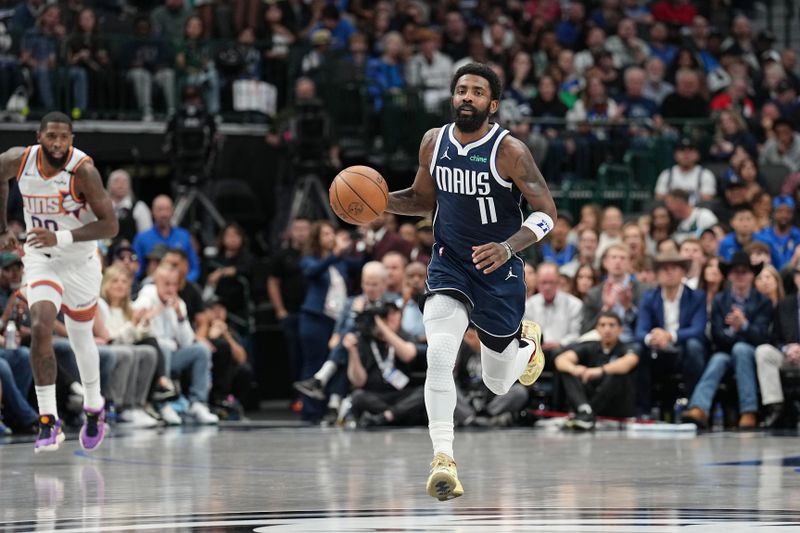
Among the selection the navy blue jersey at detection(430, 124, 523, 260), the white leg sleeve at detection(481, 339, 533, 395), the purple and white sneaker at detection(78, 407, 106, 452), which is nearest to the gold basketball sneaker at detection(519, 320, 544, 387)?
the white leg sleeve at detection(481, 339, 533, 395)

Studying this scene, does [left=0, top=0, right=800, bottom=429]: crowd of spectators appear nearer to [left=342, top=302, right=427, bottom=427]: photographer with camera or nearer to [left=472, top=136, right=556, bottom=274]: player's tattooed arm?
[left=342, top=302, right=427, bottom=427]: photographer with camera

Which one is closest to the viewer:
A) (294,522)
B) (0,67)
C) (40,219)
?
(294,522)

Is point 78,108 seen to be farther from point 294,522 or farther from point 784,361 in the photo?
point 294,522

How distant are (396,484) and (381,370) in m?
5.64

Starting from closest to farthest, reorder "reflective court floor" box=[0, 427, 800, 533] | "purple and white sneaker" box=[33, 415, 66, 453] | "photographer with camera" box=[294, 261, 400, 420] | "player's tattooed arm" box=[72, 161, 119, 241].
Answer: "reflective court floor" box=[0, 427, 800, 533] → "purple and white sneaker" box=[33, 415, 66, 453] → "player's tattooed arm" box=[72, 161, 119, 241] → "photographer with camera" box=[294, 261, 400, 420]

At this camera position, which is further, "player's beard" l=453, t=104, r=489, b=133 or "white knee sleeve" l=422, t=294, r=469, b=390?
"player's beard" l=453, t=104, r=489, b=133

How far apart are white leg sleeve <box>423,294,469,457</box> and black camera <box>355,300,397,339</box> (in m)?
6.46

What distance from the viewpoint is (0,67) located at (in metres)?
18.4

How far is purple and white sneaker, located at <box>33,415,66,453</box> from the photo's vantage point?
11.1m

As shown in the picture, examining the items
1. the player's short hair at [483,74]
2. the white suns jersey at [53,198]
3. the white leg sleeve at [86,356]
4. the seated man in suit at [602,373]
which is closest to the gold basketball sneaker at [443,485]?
the player's short hair at [483,74]

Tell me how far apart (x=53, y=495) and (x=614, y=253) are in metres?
8.08

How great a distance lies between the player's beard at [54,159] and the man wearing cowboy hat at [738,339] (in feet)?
22.1

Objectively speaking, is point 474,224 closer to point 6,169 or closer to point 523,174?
point 523,174

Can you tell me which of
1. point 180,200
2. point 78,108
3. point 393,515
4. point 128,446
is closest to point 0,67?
point 78,108
